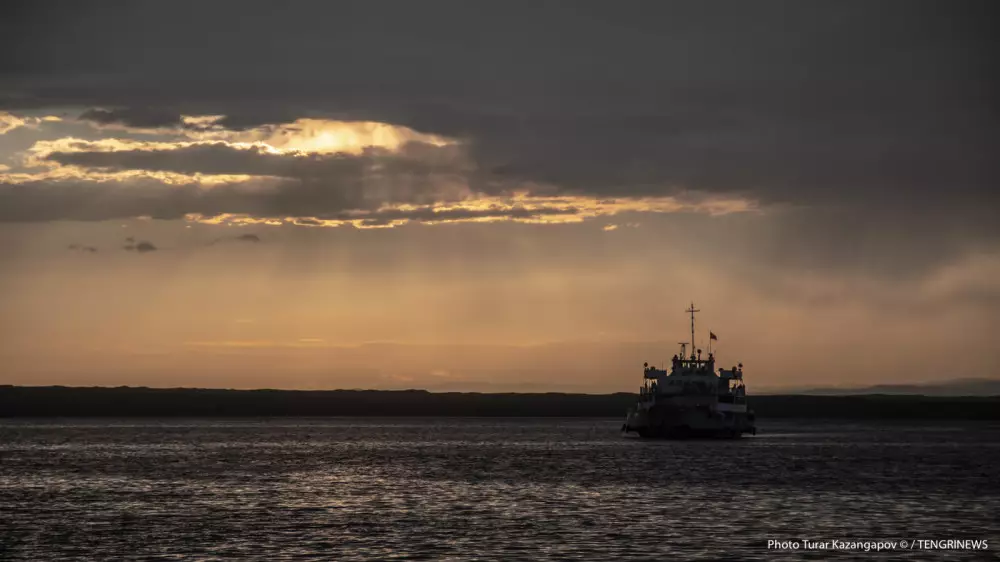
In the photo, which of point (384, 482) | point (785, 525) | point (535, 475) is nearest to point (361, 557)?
point (785, 525)

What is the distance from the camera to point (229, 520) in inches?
2381

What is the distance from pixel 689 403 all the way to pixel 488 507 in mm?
85513

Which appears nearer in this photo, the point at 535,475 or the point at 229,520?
the point at 229,520

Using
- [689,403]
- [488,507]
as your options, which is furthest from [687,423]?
[488,507]

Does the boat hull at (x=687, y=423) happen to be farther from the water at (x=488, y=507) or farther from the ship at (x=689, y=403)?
the water at (x=488, y=507)

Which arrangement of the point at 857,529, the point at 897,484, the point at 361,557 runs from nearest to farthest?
the point at 361,557
the point at 857,529
the point at 897,484

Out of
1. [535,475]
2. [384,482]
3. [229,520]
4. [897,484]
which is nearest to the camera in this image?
[229,520]

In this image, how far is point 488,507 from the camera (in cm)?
6662

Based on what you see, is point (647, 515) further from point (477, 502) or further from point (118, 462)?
point (118, 462)

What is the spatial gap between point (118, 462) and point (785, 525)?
263 feet

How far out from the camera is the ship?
487 feet

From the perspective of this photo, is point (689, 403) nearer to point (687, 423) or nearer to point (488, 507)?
point (687, 423)

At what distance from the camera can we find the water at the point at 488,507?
4938cm

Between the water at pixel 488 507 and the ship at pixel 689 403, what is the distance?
27.8 m
